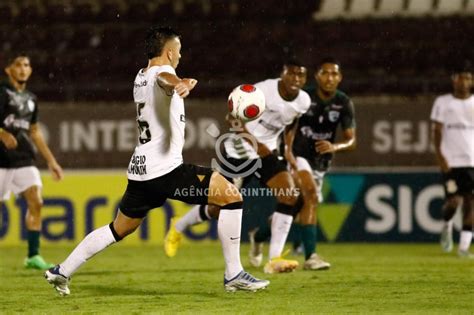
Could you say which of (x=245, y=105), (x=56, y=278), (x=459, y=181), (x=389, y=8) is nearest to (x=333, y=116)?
(x=459, y=181)

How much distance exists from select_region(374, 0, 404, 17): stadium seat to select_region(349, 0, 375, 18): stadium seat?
16 cm

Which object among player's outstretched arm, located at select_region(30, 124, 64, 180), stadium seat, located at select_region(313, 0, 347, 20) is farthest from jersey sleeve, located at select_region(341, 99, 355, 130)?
stadium seat, located at select_region(313, 0, 347, 20)

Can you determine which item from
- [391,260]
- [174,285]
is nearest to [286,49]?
[391,260]

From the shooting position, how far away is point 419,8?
18000mm

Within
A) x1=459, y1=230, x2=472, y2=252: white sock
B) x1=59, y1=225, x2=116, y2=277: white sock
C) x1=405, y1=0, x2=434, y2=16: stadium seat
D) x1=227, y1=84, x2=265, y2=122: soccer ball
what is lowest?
x1=459, y1=230, x2=472, y2=252: white sock

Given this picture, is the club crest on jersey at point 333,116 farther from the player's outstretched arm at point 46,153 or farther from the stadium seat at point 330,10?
the stadium seat at point 330,10

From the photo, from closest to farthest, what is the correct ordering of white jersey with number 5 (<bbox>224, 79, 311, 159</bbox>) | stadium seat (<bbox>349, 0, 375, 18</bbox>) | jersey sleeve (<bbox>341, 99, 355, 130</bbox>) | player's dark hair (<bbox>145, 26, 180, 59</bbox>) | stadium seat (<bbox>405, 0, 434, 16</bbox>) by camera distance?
player's dark hair (<bbox>145, 26, 180, 59</bbox>) → white jersey with number 5 (<bbox>224, 79, 311, 159</bbox>) → jersey sleeve (<bbox>341, 99, 355, 130</bbox>) → stadium seat (<bbox>405, 0, 434, 16</bbox>) → stadium seat (<bbox>349, 0, 375, 18</bbox>)

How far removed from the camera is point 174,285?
8.70m

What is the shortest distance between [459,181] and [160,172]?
587 centimetres

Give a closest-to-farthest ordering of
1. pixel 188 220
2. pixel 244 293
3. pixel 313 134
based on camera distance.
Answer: pixel 244 293 → pixel 188 220 → pixel 313 134

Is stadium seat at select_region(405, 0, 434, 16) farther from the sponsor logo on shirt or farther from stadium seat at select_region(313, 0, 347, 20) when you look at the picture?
the sponsor logo on shirt

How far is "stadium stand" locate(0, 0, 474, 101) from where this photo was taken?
650 inches

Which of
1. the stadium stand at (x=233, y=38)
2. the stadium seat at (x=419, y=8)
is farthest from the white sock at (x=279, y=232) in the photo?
the stadium seat at (x=419, y=8)

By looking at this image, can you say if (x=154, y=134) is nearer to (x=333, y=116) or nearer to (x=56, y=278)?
(x=56, y=278)
